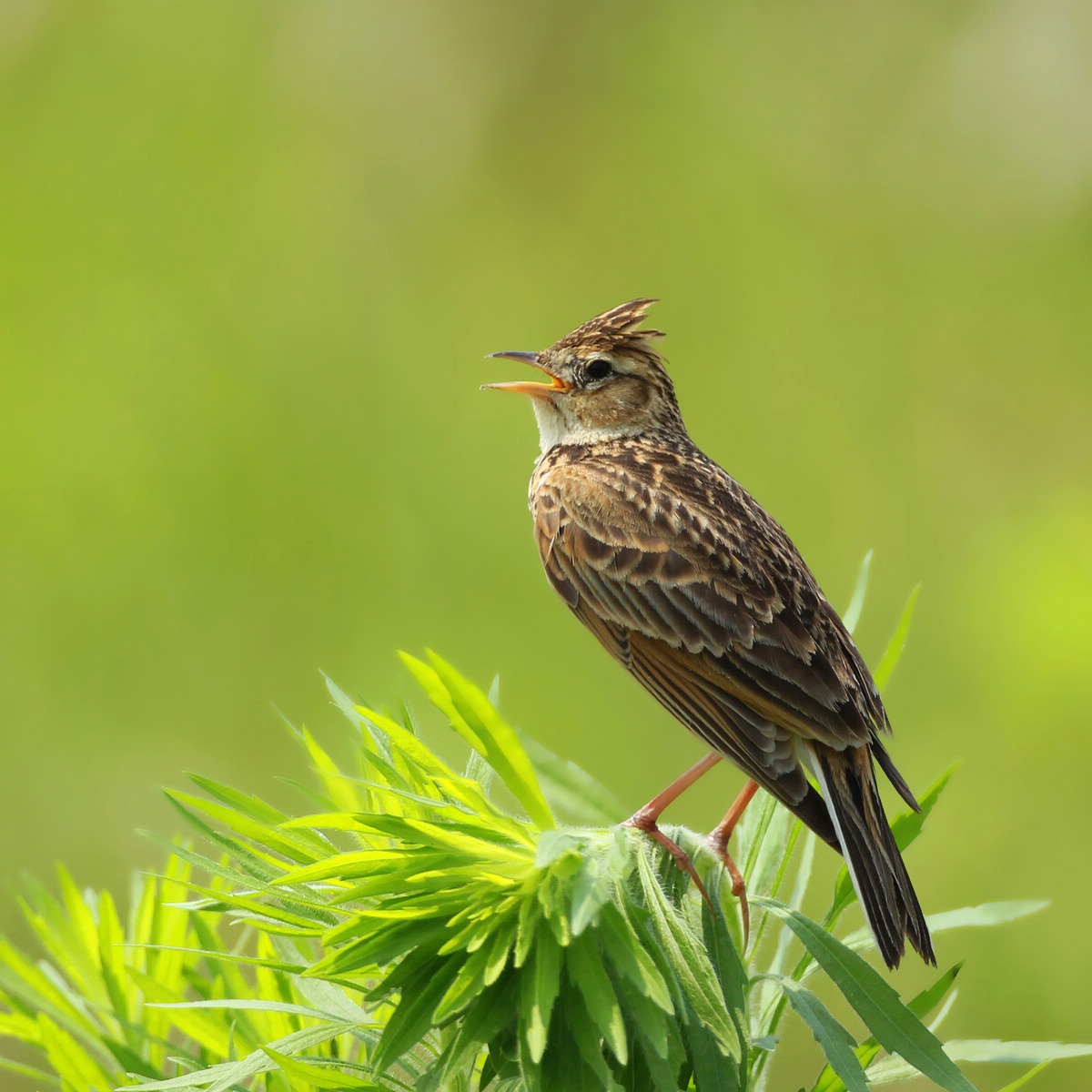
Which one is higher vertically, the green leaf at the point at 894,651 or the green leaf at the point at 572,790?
the green leaf at the point at 894,651

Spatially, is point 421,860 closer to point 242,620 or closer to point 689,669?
point 689,669

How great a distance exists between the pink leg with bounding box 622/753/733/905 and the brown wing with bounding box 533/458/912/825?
0.21 feet

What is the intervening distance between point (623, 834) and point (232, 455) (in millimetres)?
4039

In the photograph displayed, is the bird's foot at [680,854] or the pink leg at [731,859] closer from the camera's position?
the bird's foot at [680,854]

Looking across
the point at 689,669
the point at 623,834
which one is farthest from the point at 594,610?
the point at 623,834

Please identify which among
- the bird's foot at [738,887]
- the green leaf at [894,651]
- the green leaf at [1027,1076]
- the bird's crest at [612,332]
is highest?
the bird's crest at [612,332]

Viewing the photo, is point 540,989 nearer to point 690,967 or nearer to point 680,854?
point 690,967

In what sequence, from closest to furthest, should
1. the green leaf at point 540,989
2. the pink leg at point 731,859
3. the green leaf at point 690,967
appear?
the green leaf at point 540,989
the green leaf at point 690,967
the pink leg at point 731,859

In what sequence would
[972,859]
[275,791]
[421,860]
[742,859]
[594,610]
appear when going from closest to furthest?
[421,860] → [742,859] → [594,610] → [972,859] → [275,791]

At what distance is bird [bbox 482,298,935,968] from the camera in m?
1.69

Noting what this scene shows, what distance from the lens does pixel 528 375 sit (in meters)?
4.23

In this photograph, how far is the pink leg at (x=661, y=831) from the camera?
4.04ft

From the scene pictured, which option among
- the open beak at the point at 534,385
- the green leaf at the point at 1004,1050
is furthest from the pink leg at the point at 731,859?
the open beak at the point at 534,385

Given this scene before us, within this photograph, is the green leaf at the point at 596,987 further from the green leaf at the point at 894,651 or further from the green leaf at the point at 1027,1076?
the green leaf at the point at 894,651
